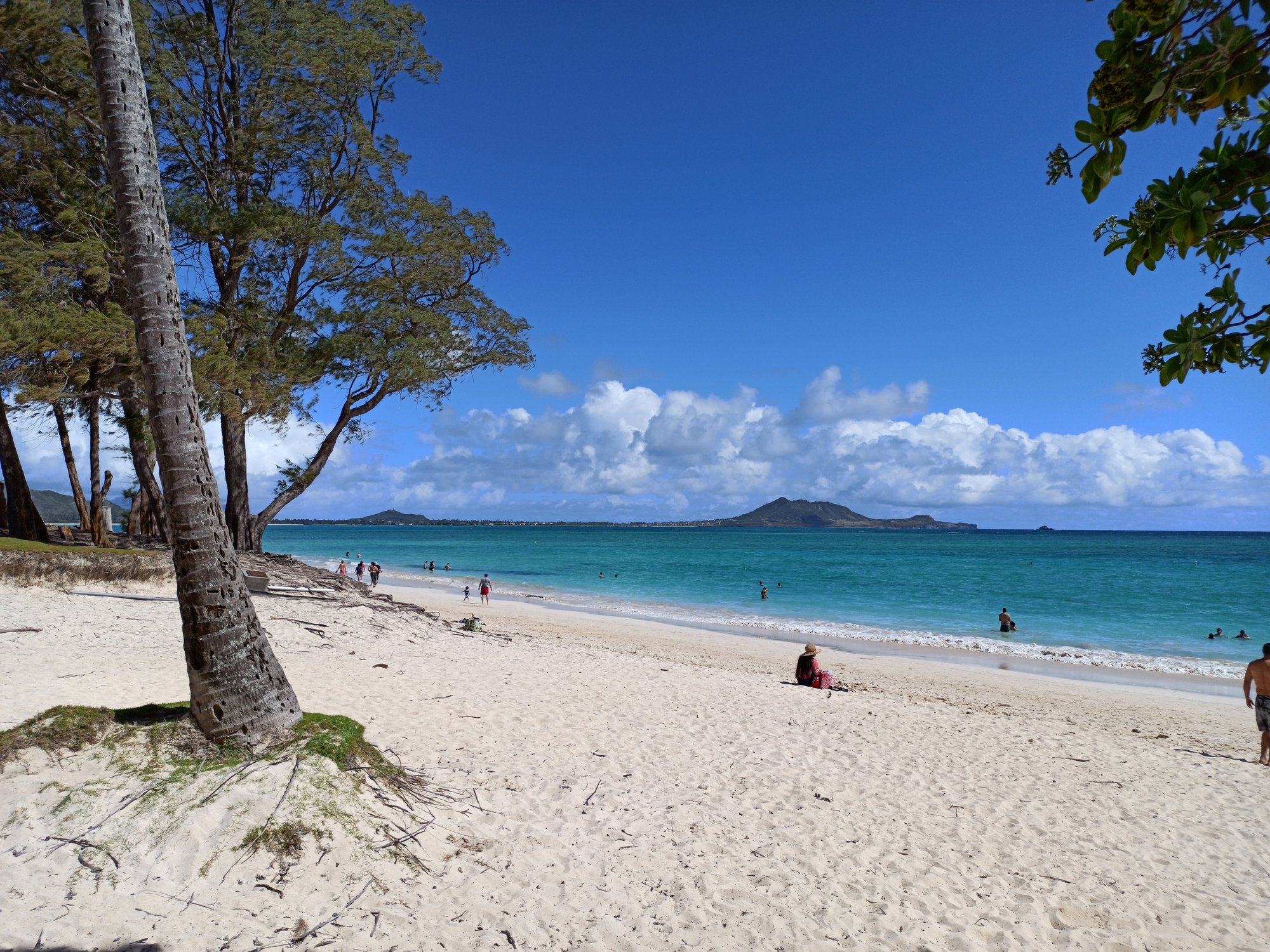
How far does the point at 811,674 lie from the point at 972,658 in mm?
10680

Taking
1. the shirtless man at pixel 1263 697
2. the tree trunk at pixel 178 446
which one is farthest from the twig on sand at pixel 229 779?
the shirtless man at pixel 1263 697

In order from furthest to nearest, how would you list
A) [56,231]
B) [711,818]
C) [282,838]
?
[56,231]
[711,818]
[282,838]

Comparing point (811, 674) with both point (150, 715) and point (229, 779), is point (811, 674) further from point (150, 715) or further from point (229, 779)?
point (150, 715)

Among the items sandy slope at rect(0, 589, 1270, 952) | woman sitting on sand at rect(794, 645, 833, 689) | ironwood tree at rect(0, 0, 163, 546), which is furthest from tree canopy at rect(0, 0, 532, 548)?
woman sitting on sand at rect(794, 645, 833, 689)

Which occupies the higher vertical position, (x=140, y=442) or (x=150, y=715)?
(x=140, y=442)

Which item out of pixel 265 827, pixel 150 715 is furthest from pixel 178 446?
pixel 265 827

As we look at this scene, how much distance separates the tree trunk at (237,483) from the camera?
61.0 ft

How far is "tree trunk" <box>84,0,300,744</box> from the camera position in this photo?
4.83m

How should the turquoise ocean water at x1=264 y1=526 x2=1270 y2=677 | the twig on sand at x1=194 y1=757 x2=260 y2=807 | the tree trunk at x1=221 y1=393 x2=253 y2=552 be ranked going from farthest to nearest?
the turquoise ocean water at x1=264 y1=526 x2=1270 y2=677 → the tree trunk at x1=221 y1=393 x2=253 y2=552 → the twig on sand at x1=194 y1=757 x2=260 y2=807

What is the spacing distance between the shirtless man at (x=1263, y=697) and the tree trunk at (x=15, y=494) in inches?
920

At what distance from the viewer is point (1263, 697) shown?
876 cm

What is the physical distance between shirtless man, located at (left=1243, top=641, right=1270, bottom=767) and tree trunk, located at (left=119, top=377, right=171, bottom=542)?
19.6 metres

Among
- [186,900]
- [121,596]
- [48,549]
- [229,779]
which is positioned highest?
[48,549]

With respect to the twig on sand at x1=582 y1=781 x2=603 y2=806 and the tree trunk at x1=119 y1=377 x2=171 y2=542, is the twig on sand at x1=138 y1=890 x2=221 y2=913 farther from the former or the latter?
the tree trunk at x1=119 y1=377 x2=171 y2=542
